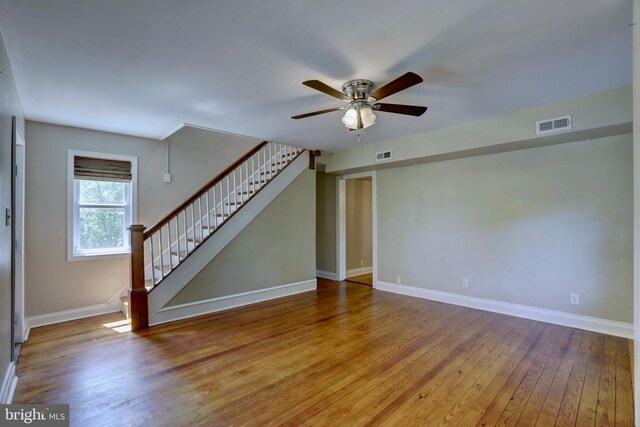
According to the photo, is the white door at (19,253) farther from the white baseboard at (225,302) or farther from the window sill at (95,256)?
the white baseboard at (225,302)

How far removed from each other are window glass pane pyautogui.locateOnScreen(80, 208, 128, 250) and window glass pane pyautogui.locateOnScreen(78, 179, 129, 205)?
11 cm

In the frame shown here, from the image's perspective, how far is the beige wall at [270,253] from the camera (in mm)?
4270

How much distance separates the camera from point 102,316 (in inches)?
162

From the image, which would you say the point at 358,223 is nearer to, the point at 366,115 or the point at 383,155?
the point at 383,155

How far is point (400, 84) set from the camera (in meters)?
A: 2.21

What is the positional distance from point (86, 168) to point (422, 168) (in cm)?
488

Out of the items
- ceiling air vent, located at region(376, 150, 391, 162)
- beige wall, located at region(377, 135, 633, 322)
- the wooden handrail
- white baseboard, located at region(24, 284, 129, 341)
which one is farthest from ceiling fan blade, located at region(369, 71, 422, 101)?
white baseboard, located at region(24, 284, 129, 341)

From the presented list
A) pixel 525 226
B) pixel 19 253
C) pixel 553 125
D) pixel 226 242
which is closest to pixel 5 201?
pixel 19 253

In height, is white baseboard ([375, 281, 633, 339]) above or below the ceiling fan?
below

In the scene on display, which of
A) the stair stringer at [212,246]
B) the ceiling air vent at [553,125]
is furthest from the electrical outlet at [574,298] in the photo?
the stair stringer at [212,246]

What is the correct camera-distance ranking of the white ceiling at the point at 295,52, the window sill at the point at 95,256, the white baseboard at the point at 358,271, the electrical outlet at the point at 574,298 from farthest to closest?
1. the white baseboard at the point at 358,271
2. the window sill at the point at 95,256
3. the electrical outlet at the point at 574,298
4. the white ceiling at the point at 295,52

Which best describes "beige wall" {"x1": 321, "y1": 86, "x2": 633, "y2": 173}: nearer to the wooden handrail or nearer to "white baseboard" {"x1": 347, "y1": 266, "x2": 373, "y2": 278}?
the wooden handrail

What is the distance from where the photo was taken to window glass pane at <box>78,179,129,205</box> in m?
4.18

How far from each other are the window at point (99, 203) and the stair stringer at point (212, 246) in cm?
115
